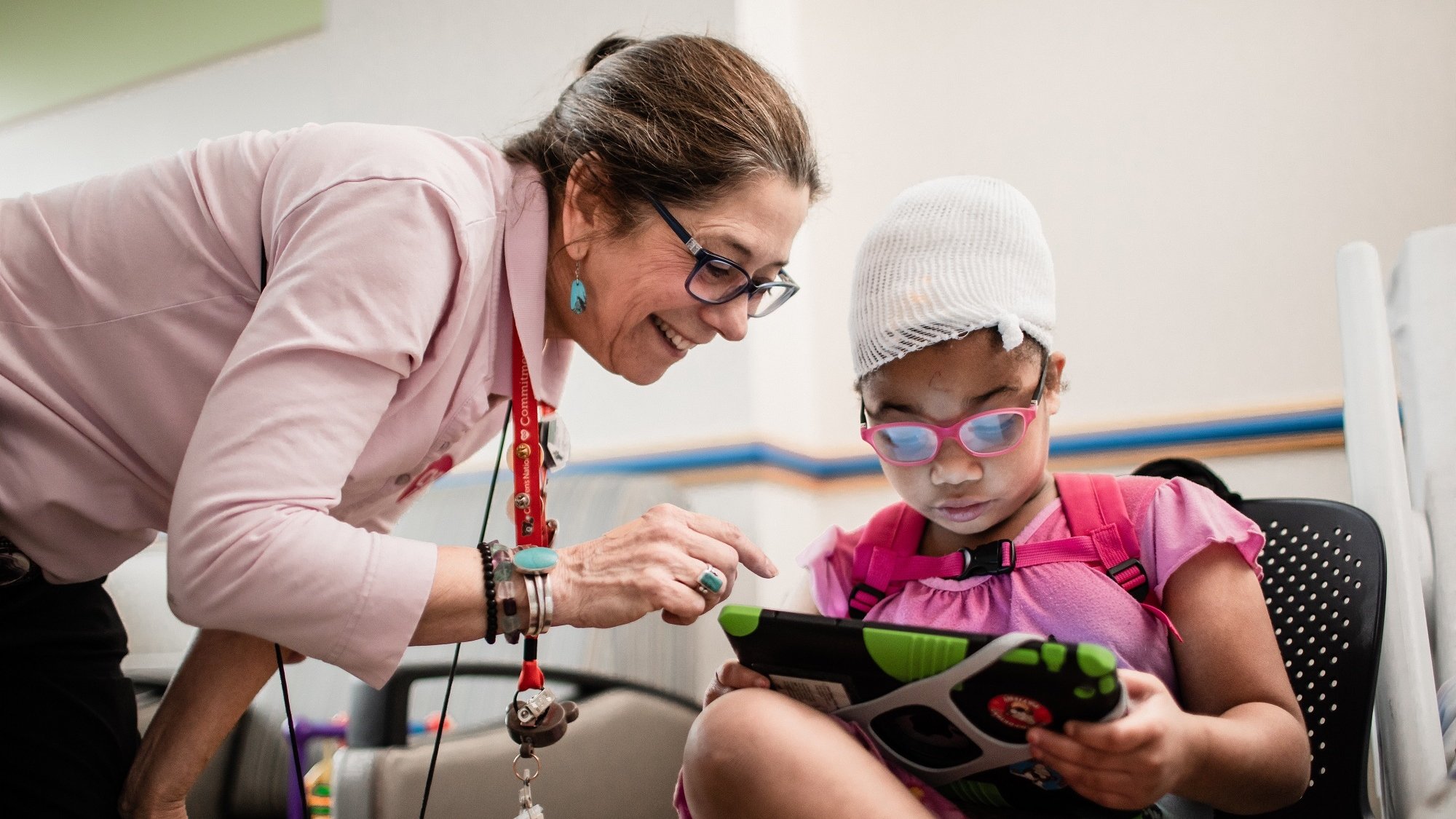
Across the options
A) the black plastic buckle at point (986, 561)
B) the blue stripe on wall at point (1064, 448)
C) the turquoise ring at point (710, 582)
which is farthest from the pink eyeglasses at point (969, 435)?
the blue stripe on wall at point (1064, 448)

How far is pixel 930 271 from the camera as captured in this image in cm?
105

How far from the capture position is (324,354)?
847mm

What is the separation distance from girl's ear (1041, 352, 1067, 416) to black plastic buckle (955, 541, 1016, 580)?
157 mm

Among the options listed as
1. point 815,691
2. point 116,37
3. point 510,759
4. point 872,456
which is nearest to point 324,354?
point 815,691

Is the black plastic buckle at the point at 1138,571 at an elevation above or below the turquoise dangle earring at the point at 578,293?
below

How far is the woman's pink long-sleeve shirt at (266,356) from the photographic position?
814mm

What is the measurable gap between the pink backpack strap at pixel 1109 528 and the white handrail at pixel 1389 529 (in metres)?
0.26

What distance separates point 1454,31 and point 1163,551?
141cm

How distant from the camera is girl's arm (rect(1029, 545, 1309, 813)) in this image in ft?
2.34

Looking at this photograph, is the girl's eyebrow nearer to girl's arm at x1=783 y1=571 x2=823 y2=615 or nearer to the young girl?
the young girl

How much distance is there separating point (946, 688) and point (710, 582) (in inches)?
10.6

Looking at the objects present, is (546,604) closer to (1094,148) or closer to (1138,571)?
(1138,571)

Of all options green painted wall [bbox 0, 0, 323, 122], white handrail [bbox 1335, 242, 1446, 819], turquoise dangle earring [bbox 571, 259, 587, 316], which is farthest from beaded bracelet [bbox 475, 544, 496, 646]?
green painted wall [bbox 0, 0, 323, 122]

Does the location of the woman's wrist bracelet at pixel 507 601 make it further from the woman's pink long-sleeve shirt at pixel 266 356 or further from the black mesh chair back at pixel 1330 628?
the black mesh chair back at pixel 1330 628
